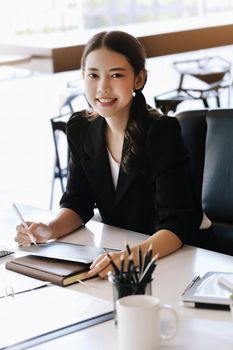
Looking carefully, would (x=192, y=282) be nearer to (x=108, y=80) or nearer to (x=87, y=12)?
(x=108, y=80)

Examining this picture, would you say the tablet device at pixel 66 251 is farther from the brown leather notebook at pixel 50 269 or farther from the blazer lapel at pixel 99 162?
the blazer lapel at pixel 99 162

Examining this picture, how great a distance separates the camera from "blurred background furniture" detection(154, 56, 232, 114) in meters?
4.35

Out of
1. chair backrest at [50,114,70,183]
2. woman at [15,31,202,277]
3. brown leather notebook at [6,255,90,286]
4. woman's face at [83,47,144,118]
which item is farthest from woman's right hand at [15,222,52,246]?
chair backrest at [50,114,70,183]

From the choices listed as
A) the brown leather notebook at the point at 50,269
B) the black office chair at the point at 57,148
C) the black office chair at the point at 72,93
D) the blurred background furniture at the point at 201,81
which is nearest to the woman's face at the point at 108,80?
the brown leather notebook at the point at 50,269

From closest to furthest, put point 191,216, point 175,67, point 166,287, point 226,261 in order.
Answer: point 166,287
point 226,261
point 191,216
point 175,67

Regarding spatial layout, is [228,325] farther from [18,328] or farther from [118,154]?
[118,154]

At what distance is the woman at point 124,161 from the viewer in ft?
6.56

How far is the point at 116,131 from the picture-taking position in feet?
7.12

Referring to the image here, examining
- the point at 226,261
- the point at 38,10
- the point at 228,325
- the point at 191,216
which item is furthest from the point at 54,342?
the point at 38,10

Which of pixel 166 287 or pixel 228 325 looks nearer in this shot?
pixel 228 325

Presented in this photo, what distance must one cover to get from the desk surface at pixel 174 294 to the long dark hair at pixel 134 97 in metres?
0.21

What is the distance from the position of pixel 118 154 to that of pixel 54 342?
0.91 meters

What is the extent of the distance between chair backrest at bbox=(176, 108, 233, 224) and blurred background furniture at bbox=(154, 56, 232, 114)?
1.68m

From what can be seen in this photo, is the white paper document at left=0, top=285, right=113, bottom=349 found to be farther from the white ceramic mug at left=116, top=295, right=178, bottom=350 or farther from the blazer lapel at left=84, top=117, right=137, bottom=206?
the blazer lapel at left=84, top=117, right=137, bottom=206
